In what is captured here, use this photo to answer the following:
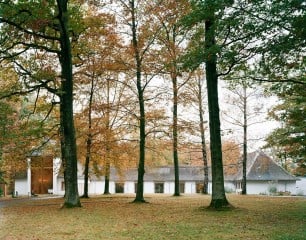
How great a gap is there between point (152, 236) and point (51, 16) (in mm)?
12296

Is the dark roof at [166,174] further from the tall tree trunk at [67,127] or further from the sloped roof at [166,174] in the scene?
the tall tree trunk at [67,127]

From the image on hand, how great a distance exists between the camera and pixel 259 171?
180ft

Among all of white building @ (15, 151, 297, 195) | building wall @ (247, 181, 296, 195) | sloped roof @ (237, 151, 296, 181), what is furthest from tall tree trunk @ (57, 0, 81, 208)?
building wall @ (247, 181, 296, 195)

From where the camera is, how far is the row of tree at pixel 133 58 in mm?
12711

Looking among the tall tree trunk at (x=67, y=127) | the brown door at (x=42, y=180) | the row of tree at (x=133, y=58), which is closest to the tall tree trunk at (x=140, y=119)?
the row of tree at (x=133, y=58)

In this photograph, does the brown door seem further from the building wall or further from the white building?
the building wall

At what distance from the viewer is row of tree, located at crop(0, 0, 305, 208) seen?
1271cm

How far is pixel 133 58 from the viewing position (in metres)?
23.9

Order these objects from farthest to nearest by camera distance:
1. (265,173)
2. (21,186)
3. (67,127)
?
(265,173) < (21,186) < (67,127)

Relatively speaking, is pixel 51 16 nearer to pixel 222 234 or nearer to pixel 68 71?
pixel 68 71

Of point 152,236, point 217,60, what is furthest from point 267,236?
point 217,60

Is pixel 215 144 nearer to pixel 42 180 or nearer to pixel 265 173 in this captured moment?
pixel 265 173

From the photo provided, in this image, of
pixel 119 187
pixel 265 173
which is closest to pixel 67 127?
pixel 265 173

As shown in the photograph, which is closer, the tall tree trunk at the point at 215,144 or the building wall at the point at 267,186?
A: the tall tree trunk at the point at 215,144
